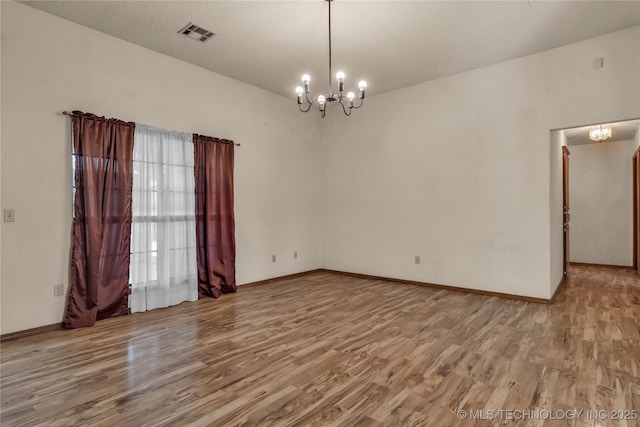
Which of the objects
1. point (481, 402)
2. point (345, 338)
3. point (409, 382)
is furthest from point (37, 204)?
point (481, 402)

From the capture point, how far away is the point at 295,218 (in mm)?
6320

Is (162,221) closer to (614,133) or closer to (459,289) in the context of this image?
(459,289)

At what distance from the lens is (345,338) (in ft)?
10.5

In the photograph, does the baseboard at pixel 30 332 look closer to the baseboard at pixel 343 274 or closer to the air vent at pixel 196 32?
the baseboard at pixel 343 274

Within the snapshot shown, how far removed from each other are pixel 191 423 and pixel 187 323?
1907 mm

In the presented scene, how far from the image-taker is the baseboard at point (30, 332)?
127 inches

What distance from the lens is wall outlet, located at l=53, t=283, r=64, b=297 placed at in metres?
3.53

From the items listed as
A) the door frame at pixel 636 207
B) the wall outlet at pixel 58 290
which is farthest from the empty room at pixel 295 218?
the door frame at pixel 636 207

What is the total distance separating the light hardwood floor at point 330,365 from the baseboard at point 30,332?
0.25 feet

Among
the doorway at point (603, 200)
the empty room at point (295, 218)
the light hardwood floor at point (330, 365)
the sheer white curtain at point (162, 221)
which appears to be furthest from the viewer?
the doorway at point (603, 200)

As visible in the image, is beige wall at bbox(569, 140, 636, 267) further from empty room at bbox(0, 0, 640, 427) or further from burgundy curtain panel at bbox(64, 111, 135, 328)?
burgundy curtain panel at bbox(64, 111, 135, 328)

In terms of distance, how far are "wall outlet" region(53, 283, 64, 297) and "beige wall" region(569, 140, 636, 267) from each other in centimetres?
928

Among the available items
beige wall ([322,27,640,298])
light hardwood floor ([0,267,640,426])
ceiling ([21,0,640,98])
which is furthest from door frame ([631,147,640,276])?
ceiling ([21,0,640,98])

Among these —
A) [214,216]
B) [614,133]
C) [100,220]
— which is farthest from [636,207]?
[100,220]
